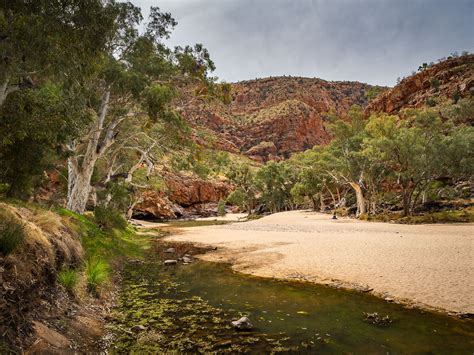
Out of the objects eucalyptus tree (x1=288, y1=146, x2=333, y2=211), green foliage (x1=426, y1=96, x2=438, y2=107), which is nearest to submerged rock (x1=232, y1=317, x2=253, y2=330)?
eucalyptus tree (x1=288, y1=146, x2=333, y2=211)

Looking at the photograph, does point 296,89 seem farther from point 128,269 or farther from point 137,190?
point 128,269

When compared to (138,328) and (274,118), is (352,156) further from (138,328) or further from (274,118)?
(274,118)

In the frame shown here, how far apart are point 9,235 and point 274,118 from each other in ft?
535

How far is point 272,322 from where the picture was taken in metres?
7.15

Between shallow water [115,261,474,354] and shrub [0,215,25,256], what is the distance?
2.63 meters

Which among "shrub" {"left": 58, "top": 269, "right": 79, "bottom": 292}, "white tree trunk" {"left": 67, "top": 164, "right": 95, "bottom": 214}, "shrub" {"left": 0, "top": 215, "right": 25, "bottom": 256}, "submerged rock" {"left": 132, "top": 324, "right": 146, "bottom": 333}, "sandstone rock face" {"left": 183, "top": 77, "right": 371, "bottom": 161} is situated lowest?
"submerged rock" {"left": 132, "top": 324, "right": 146, "bottom": 333}

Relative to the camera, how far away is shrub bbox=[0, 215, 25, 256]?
5.37 m

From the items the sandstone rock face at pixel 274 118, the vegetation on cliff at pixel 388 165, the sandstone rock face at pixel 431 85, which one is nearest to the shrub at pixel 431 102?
the sandstone rock face at pixel 431 85

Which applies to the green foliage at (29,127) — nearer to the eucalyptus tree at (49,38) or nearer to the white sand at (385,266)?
the eucalyptus tree at (49,38)

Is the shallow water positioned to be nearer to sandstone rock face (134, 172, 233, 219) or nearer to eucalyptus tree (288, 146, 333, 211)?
eucalyptus tree (288, 146, 333, 211)

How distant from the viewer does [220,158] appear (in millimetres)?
24406

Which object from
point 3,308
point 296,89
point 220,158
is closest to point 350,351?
point 3,308

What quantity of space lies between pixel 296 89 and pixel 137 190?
15648cm

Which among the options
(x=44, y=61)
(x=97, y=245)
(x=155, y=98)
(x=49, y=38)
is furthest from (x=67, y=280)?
(x=155, y=98)
